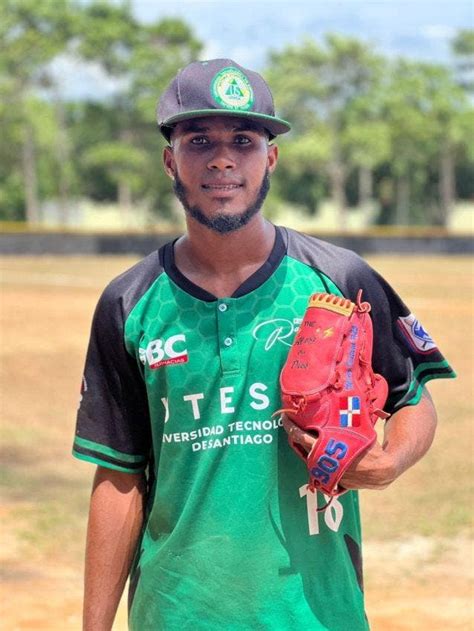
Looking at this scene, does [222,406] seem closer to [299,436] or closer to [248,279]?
[299,436]

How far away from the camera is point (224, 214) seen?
254cm

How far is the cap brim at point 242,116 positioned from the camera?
2445 millimetres

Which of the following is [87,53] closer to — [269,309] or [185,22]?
[185,22]

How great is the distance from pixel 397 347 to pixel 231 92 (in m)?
0.67

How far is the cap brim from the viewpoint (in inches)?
96.3

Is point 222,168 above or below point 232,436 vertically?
above

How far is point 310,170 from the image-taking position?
78250mm

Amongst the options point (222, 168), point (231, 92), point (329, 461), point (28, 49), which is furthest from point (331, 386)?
point (28, 49)

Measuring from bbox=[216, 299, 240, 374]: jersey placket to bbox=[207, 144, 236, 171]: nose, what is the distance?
28 cm

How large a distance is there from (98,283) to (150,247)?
12.5 m

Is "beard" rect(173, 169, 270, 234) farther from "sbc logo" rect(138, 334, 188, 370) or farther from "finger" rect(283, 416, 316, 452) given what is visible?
"finger" rect(283, 416, 316, 452)

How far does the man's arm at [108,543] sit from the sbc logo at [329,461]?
526mm

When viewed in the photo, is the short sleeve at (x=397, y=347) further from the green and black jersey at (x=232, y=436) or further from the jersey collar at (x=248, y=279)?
the jersey collar at (x=248, y=279)

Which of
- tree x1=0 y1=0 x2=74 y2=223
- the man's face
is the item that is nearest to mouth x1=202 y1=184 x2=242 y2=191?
the man's face
